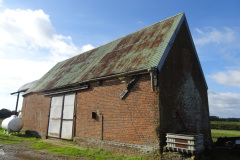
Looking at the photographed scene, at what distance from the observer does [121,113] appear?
29.4 ft

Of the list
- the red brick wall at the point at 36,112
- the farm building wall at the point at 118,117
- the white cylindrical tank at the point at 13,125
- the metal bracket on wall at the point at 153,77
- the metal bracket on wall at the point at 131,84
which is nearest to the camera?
the farm building wall at the point at 118,117

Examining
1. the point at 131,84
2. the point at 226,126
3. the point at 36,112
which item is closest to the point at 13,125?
the point at 36,112

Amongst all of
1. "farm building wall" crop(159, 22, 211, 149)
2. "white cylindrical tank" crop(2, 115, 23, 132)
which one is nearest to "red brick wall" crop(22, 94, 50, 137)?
"white cylindrical tank" crop(2, 115, 23, 132)

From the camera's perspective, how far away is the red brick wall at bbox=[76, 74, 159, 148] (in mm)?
7863

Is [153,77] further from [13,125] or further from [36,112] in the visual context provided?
[13,125]

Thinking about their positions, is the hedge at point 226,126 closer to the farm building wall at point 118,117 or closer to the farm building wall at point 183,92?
the farm building wall at point 183,92

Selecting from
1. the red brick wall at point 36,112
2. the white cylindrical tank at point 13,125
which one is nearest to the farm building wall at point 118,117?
the red brick wall at point 36,112

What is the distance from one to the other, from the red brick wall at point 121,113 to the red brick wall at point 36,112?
16.4 ft

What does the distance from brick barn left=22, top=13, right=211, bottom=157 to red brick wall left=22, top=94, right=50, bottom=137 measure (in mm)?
622

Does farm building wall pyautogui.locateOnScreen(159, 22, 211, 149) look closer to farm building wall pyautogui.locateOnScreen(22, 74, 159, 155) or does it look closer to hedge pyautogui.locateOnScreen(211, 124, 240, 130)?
farm building wall pyautogui.locateOnScreen(22, 74, 159, 155)

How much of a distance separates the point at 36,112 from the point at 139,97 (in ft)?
39.4

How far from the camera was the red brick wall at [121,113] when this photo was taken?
7.86m

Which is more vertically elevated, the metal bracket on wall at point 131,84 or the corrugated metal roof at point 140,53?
the corrugated metal roof at point 140,53

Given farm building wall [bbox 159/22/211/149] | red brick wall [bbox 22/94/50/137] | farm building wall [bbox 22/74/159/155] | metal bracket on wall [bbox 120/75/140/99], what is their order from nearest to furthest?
farm building wall [bbox 22/74/159/155], farm building wall [bbox 159/22/211/149], metal bracket on wall [bbox 120/75/140/99], red brick wall [bbox 22/94/50/137]
